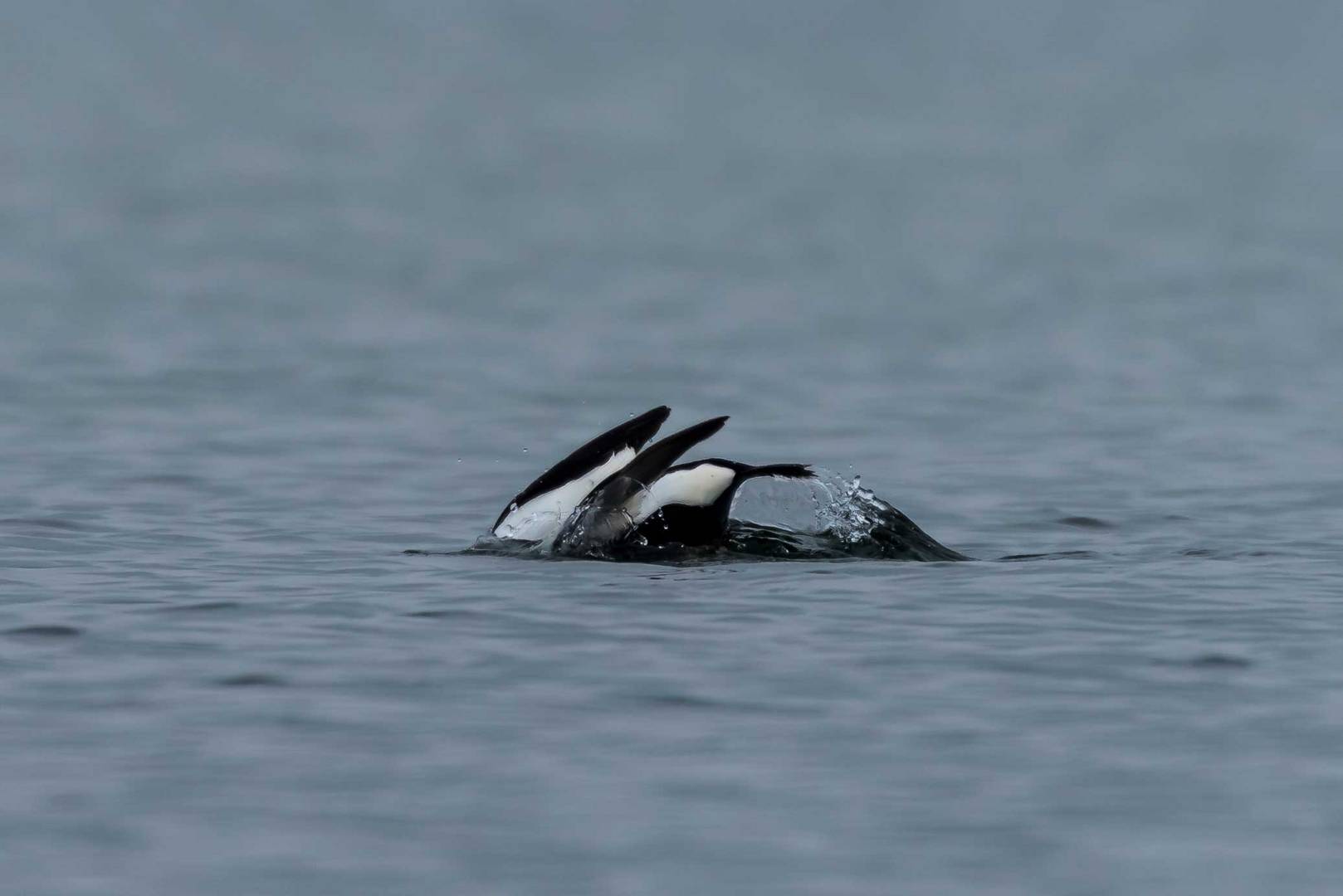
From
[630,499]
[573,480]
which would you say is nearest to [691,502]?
[630,499]

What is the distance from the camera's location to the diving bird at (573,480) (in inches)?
422

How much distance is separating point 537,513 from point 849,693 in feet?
10.8

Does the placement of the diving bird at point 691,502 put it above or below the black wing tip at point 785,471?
below

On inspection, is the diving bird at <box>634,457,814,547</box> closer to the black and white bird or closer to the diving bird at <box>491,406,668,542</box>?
the black and white bird

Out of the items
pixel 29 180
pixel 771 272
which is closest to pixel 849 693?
pixel 771 272

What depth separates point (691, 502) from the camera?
10555 millimetres

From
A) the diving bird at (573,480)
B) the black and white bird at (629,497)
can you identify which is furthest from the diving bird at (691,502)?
the diving bird at (573,480)

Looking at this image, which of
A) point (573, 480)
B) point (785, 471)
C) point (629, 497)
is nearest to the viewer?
point (785, 471)

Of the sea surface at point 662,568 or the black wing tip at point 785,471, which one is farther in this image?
the black wing tip at point 785,471

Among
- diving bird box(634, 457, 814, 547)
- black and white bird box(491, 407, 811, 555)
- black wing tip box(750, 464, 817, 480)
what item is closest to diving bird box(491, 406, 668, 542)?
black and white bird box(491, 407, 811, 555)

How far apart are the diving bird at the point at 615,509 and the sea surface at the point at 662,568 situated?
0.79 feet

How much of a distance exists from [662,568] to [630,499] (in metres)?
0.38

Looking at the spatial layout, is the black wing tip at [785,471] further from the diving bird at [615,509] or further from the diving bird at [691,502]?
the diving bird at [615,509]

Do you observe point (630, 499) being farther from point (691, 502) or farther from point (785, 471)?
point (785, 471)
